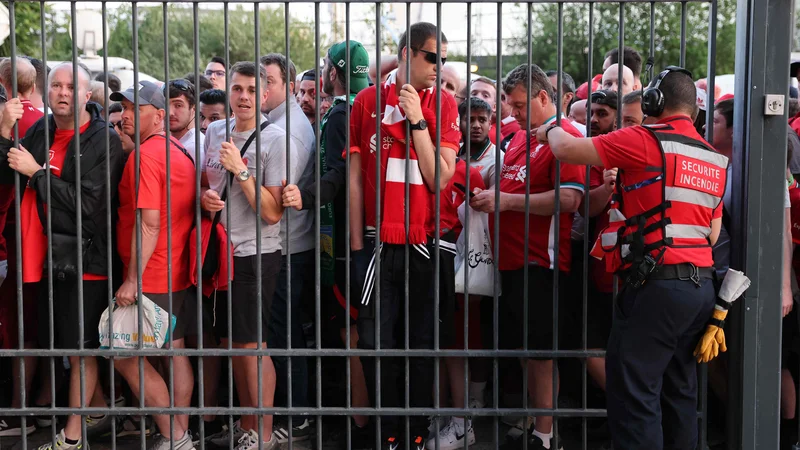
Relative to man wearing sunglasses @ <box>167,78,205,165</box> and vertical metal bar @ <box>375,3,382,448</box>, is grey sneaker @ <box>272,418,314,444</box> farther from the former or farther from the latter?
man wearing sunglasses @ <box>167,78,205,165</box>

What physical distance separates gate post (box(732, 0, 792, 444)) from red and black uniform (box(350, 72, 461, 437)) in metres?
1.47

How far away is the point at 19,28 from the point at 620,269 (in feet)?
60.4

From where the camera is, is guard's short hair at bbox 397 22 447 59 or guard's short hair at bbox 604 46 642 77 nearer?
guard's short hair at bbox 397 22 447 59

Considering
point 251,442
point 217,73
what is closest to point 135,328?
point 251,442

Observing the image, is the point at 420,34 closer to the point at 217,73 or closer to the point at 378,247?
the point at 378,247

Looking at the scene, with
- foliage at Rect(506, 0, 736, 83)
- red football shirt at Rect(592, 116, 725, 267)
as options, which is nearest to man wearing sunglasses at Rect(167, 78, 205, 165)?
red football shirt at Rect(592, 116, 725, 267)

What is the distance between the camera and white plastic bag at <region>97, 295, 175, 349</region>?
4.98 meters

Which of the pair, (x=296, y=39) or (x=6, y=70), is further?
(x=296, y=39)

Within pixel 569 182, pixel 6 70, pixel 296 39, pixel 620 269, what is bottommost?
pixel 620 269

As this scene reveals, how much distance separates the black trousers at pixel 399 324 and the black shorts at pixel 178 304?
105 centimetres

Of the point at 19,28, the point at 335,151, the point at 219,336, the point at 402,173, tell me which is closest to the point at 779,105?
the point at 402,173

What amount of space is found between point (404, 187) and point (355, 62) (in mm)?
1148

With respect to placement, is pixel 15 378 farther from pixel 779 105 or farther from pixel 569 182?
pixel 779 105

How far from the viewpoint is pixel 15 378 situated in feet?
18.8
